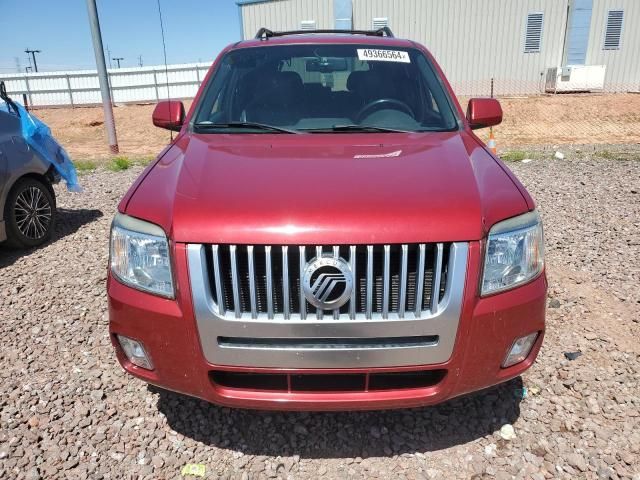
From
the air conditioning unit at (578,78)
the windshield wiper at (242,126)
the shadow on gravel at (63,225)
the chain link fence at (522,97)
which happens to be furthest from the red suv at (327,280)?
the air conditioning unit at (578,78)

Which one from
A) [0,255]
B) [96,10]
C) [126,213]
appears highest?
[96,10]

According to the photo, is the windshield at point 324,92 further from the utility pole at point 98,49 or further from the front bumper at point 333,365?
the utility pole at point 98,49

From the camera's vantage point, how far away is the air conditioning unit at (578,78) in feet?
72.2

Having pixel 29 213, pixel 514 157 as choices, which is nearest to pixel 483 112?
pixel 29 213

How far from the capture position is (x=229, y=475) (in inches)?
88.2

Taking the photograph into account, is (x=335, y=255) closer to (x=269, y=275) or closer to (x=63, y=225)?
(x=269, y=275)

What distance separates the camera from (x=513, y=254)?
1.99 meters

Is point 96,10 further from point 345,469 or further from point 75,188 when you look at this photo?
point 345,469

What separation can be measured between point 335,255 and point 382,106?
1.67 meters

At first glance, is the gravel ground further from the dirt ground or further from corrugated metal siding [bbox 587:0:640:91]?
corrugated metal siding [bbox 587:0:640:91]

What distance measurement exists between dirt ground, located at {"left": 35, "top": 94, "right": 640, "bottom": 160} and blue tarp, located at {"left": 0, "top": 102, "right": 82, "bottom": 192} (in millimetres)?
10468

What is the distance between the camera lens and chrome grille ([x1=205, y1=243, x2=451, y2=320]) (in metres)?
1.83

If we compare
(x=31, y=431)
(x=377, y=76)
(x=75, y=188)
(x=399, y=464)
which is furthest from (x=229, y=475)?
(x=75, y=188)

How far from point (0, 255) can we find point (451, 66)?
2145cm
